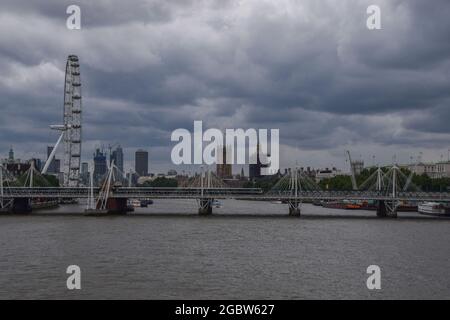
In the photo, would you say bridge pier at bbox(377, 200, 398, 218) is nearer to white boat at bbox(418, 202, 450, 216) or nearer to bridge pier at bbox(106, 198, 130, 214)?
white boat at bbox(418, 202, 450, 216)

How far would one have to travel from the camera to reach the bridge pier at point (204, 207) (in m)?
73.9

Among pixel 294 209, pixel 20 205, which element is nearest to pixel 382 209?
pixel 294 209

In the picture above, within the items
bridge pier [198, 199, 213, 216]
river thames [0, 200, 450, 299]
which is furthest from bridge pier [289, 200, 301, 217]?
river thames [0, 200, 450, 299]

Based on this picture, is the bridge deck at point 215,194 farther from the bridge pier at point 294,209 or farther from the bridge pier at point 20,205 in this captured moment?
the bridge pier at point 20,205

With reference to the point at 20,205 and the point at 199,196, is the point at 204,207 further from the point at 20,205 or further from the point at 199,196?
the point at 20,205

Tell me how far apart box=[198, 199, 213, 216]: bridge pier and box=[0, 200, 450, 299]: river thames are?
69.7 ft

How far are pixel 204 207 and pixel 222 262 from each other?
42.3 meters

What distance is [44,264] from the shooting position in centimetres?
3097

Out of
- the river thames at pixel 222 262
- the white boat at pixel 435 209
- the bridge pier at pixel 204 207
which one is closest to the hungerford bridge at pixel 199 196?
the bridge pier at pixel 204 207

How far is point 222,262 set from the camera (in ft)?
107
